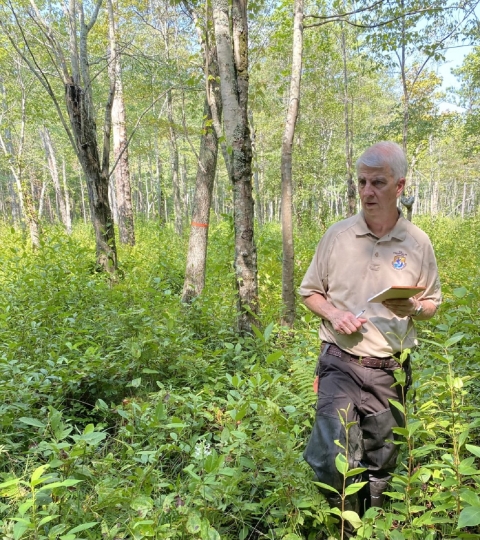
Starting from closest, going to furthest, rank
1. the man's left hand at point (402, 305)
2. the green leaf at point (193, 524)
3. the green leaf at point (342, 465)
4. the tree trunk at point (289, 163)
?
the green leaf at point (342, 465) < the green leaf at point (193, 524) < the man's left hand at point (402, 305) < the tree trunk at point (289, 163)

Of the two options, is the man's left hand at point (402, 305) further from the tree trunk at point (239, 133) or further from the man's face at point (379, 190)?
the tree trunk at point (239, 133)

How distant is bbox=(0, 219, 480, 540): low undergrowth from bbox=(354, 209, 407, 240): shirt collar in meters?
0.47

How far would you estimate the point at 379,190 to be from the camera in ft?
6.90

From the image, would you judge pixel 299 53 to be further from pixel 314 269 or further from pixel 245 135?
pixel 314 269

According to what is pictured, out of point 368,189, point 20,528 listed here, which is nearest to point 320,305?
point 368,189

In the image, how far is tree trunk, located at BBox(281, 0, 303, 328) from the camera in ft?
15.4

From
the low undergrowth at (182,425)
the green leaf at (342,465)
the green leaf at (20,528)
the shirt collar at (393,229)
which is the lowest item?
the low undergrowth at (182,425)

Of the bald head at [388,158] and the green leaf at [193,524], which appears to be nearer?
the green leaf at [193,524]

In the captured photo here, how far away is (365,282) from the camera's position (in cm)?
212

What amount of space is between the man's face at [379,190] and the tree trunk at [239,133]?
72.0 inches

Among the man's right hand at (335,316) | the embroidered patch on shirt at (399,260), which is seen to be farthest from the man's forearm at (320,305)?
the embroidered patch on shirt at (399,260)

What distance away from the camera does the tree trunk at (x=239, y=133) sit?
12.5 feet

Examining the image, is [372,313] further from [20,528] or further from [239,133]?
[239,133]

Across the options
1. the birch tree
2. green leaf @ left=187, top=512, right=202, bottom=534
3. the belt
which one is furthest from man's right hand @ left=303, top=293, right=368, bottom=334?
the birch tree
